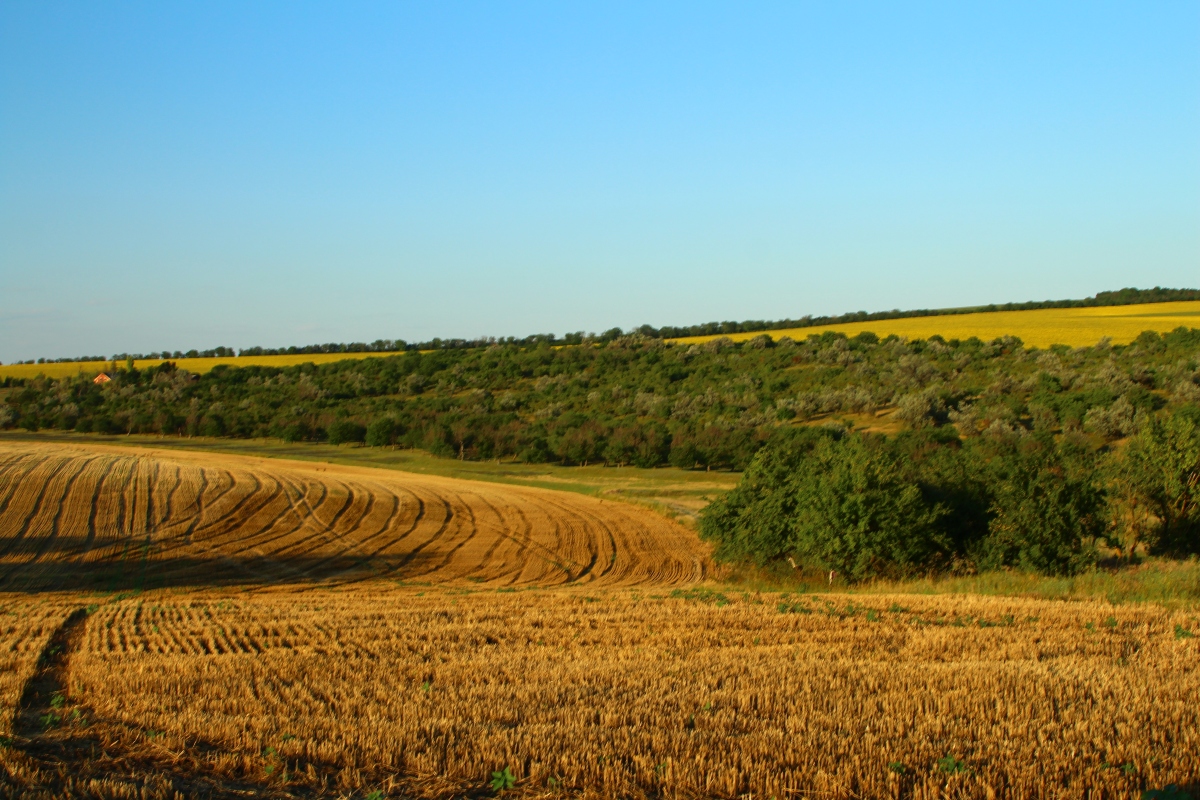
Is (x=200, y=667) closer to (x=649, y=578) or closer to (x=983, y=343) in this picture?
(x=649, y=578)

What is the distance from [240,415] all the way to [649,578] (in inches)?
2204

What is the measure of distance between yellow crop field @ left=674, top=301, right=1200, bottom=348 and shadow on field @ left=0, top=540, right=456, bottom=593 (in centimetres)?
6831

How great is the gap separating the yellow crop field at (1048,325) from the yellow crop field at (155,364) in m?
49.1

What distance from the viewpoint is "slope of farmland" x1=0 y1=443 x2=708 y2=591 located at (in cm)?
2727

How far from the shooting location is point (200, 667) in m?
11.1

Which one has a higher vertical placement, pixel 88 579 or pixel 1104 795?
pixel 1104 795

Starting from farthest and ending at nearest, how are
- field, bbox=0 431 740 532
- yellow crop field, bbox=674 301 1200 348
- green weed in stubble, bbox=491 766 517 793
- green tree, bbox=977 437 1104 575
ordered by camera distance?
yellow crop field, bbox=674 301 1200 348 → field, bbox=0 431 740 532 → green tree, bbox=977 437 1104 575 → green weed in stubble, bbox=491 766 517 793

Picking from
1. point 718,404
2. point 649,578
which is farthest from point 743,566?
point 718,404

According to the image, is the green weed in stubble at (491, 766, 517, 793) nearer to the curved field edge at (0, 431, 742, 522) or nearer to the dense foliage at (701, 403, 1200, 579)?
the dense foliage at (701, 403, 1200, 579)

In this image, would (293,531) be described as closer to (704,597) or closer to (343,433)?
(704,597)

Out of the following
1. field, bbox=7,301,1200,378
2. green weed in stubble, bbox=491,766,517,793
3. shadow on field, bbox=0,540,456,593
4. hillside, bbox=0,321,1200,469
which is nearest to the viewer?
green weed in stubble, bbox=491,766,517,793

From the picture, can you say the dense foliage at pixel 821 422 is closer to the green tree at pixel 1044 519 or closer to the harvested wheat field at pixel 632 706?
the green tree at pixel 1044 519

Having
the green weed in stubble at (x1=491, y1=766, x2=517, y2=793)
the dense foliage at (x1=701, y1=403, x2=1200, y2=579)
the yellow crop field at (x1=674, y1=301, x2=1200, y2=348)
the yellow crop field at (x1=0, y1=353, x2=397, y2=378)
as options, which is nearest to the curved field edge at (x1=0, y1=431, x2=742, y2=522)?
the dense foliage at (x1=701, y1=403, x2=1200, y2=579)

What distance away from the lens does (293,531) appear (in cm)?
3359
